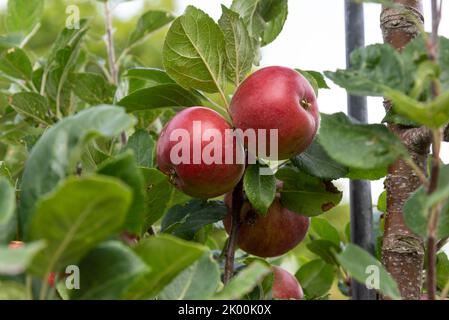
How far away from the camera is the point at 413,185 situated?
78 cm

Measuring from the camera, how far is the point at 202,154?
2.58 ft

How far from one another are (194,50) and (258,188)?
0.18 m

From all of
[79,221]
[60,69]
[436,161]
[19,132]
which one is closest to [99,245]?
[79,221]

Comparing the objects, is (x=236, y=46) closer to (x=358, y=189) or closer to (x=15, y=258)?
(x=358, y=189)

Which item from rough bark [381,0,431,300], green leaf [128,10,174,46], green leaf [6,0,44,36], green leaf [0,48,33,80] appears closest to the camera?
rough bark [381,0,431,300]

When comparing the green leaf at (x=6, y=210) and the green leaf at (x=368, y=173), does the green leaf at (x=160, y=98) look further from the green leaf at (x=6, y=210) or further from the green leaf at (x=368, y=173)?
the green leaf at (x=6, y=210)

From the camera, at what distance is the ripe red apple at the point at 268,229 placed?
2.86 feet

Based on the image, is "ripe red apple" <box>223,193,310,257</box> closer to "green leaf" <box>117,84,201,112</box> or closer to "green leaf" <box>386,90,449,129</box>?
"green leaf" <box>117,84,201,112</box>

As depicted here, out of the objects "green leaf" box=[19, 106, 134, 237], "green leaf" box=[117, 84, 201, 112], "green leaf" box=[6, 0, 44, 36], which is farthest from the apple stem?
"green leaf" box=[6, 0, 44, 36]

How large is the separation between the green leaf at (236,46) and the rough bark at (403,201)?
170mm

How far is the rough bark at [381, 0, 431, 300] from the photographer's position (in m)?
0.74

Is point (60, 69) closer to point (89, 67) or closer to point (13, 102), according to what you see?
point (13, 102)

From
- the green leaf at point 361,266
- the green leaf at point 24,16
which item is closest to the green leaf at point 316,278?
the green leaf at point 361,266

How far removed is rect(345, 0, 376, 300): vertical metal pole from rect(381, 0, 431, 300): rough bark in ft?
0.43
